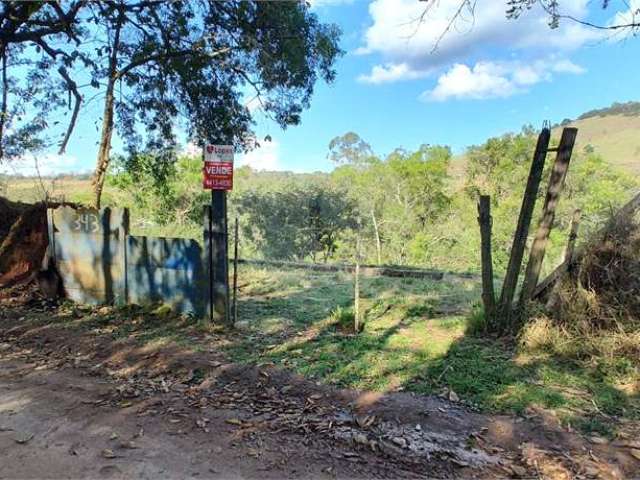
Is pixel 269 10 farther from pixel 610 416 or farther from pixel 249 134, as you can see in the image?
pixel 610 416

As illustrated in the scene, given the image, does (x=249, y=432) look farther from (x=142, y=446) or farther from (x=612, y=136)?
(x=612, y=136)

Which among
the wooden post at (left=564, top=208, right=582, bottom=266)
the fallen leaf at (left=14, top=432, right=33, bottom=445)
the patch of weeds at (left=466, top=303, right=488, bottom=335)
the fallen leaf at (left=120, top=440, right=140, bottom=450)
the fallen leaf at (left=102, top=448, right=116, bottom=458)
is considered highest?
the wooden post at (left=564, top=208, right=582, bottom=266)

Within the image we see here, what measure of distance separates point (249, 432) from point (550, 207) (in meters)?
4.24

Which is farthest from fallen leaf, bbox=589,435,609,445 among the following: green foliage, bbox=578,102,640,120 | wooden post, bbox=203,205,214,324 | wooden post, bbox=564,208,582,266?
→ green foliage, bbox=578,102,640,120

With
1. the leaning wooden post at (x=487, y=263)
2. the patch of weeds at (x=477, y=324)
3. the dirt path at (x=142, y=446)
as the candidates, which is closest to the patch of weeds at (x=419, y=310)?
the patch of weeds at (x=477, y=324)

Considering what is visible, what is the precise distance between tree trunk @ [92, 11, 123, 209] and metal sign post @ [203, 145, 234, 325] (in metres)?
3.48

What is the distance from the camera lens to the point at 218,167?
5906 mm

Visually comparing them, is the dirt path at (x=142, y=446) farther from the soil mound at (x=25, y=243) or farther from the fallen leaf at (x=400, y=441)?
the soil mound at (x=25, y=243)

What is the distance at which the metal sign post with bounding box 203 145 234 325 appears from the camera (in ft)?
19.3

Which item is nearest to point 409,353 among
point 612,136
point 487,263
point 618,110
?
point 487,263

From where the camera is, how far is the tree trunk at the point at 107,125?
8281mm

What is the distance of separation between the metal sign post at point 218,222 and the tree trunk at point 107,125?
11.4ft

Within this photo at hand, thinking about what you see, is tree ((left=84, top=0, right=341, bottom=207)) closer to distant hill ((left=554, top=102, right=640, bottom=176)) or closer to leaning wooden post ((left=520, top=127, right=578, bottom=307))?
leaning wooden post ((left=520, top=127, right=578, bottom=307))

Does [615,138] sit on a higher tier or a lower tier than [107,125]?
higher
